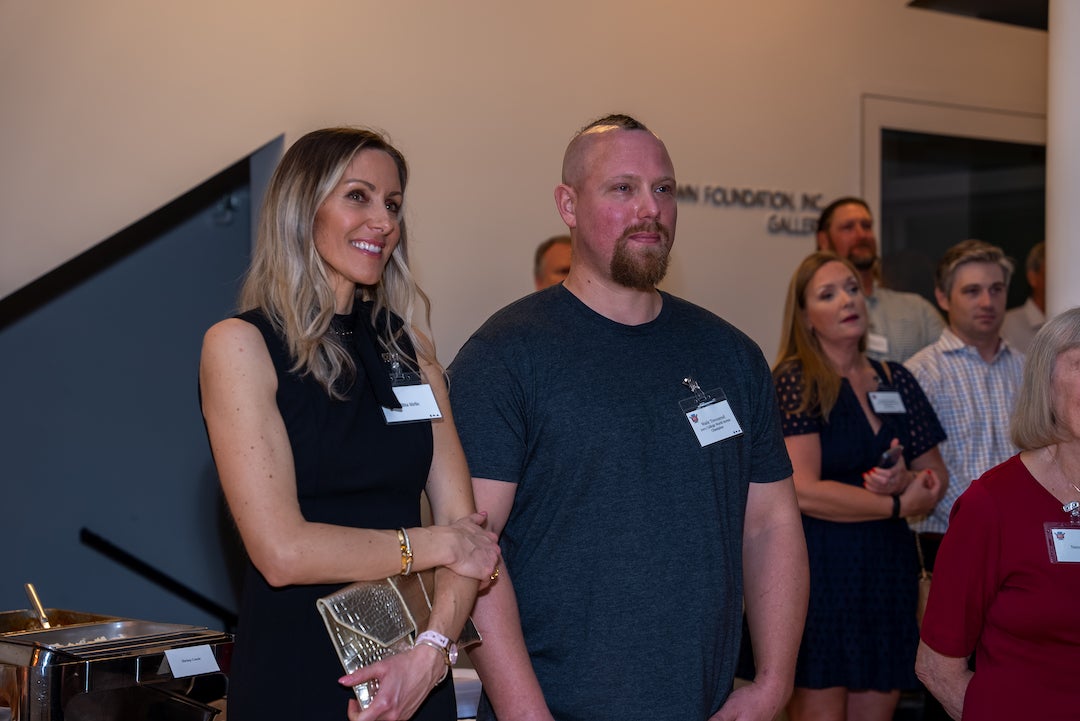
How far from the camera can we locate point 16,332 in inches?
221

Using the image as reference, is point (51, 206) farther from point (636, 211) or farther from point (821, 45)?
point (821, 45)

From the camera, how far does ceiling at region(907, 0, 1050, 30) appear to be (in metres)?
6.36

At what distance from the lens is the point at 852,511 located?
138 inches

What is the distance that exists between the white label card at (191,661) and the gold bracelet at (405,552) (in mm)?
670

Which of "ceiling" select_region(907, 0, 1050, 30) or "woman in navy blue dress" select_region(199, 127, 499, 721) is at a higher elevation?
"ceiling" select_region(907, 0, 1050, 30)

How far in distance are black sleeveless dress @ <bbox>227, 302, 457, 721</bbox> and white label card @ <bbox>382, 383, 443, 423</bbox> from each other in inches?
1.2

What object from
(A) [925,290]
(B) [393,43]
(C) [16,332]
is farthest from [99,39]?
(A) [925,290]

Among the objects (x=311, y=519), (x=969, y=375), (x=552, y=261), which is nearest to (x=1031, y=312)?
(x=969, y=375)

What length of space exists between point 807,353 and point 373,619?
87.7 inches

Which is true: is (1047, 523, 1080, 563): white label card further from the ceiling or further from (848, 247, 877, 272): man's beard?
the ceiling

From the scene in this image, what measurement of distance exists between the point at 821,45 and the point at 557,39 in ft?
4.98

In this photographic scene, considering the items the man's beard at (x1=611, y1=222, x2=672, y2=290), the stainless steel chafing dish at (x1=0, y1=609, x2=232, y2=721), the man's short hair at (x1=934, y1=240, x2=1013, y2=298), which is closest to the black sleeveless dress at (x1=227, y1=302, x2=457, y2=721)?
the stainless steel chafing dish at (x1=0, y1=609, x2=232, y2=721)

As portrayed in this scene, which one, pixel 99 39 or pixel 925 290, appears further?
pixel 925 290

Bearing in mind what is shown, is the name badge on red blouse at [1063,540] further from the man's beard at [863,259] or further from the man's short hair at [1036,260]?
the man's short hair at [1036,260]
